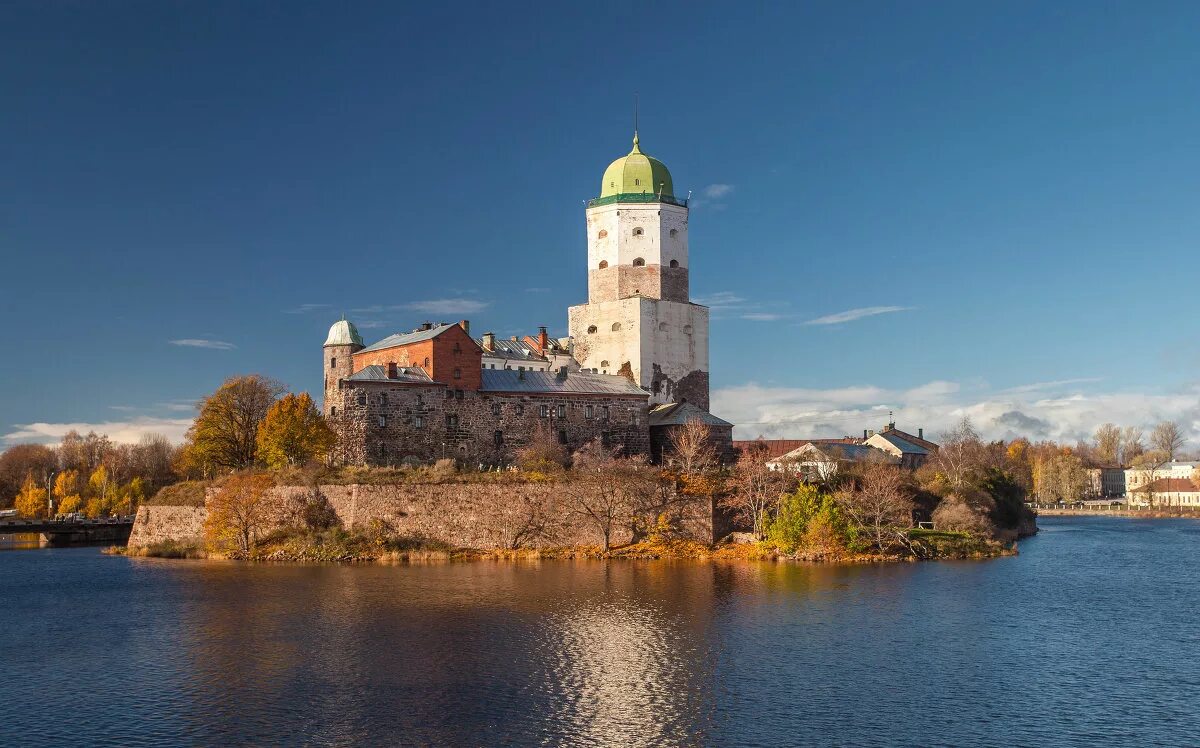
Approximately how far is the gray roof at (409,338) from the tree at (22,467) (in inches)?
1810

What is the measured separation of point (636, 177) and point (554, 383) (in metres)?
16.8

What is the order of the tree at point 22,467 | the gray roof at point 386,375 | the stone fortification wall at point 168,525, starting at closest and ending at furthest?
1. the gray roof at point 386,375
2. the stone fortification wall at point 168,525
3. the tree at point 22,467

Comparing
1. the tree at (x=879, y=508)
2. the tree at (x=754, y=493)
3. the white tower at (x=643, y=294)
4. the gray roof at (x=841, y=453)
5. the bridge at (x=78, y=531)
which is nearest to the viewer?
the tree at (x=879, y=508)

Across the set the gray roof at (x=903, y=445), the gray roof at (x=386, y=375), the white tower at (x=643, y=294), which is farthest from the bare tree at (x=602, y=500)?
the gray roof at (x=903, y=445)

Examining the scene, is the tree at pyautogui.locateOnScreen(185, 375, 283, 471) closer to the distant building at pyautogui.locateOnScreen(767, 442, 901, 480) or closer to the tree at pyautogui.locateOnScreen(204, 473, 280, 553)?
the tree at pyautogui.locateOnScreen(204, 473, 280, 553)

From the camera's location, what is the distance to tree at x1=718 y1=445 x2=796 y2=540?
50147 millimetres

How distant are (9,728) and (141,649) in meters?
7.52

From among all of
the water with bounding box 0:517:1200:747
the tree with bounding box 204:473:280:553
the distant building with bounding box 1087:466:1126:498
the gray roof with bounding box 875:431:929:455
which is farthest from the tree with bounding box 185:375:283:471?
the distant building with bounding box 1087:466:1126:498

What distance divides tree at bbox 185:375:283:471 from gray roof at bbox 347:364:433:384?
10980 millimetres

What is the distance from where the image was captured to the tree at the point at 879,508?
48281mm

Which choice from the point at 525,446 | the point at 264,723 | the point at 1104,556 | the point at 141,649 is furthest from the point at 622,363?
the point at 264,723

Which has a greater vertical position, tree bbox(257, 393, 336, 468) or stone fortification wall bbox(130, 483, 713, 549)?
tree bbox(257, 393, 336, 468)

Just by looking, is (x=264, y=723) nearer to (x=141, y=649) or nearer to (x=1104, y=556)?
(x=141, y=649)

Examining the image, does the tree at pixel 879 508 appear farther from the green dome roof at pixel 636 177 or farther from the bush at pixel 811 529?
the green dome roof at pixel 636 177
